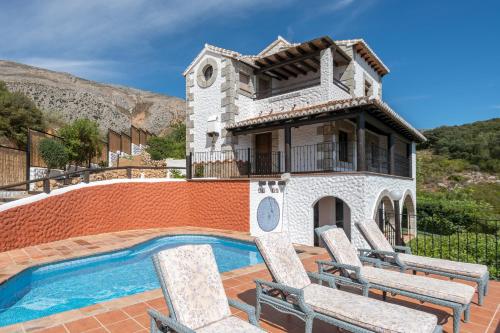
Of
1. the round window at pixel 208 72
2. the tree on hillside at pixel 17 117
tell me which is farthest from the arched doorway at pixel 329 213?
the tree on hillside at pixel 17 117

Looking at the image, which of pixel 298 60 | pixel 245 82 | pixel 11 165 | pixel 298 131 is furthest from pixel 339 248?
pixel 11 165

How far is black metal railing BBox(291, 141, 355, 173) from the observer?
42.2ft

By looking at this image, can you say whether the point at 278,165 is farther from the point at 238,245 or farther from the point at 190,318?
the point at 190,318

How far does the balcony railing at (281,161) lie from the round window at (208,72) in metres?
4.23

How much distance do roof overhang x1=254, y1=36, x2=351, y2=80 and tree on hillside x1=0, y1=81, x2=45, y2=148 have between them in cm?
2020

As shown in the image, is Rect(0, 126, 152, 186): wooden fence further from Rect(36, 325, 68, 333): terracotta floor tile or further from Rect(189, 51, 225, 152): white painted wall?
Rect(36, 325, 68, 333): terracotta floor tile

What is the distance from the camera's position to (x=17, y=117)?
80.4ft

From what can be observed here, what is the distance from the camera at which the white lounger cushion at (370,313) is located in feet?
9.45

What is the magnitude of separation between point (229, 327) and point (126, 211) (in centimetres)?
1062

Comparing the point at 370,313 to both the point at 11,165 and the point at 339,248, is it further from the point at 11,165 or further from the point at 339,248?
the point at 11,165

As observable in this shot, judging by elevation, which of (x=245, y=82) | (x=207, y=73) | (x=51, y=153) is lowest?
(x=51, y=153)

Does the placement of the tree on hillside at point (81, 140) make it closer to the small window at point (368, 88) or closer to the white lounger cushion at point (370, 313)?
the small window at point (368, 88)

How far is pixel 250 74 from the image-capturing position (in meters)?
15.8

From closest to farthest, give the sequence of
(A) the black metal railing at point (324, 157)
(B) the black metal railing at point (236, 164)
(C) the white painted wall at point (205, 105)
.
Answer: (A) the black metal railing at point (324, 157) < (B) the black metal railing at point (236, 164) < (C) the white painted wall at point (205, 105)
